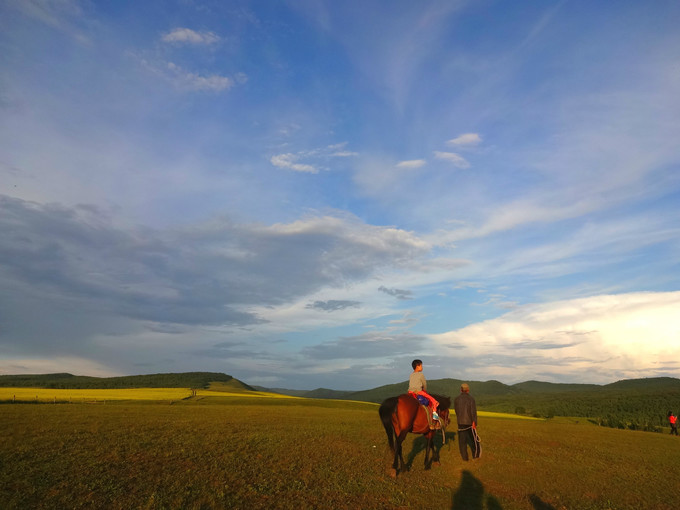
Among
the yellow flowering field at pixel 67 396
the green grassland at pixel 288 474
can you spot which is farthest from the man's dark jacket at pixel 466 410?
the yellow flowering field at pixel 67 396

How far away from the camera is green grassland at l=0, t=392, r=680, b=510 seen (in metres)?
9.27

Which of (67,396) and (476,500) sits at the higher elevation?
(67,396)

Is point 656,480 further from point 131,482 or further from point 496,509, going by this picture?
point 131,482

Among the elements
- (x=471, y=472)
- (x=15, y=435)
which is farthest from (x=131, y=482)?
(x=471, y=472)

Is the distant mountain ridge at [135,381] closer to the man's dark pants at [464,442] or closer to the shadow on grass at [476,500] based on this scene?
the man's dark pants at [464,442]

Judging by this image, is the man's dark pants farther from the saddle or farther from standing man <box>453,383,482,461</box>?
the saddle

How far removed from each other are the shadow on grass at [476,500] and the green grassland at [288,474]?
4 cm

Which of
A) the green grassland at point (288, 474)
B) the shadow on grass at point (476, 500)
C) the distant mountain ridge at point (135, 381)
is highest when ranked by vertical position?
the distant mountain ridge at point (135, 381)

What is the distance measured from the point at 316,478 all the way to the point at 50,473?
7161 millimetres

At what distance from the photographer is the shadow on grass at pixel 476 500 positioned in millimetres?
9898

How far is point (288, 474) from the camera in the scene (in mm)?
11797

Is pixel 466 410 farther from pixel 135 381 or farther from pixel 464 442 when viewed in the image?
pixel 135 381

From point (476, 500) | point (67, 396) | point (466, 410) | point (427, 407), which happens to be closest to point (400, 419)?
point (427, 407)

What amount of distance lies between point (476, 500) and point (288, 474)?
5396 millimetres
